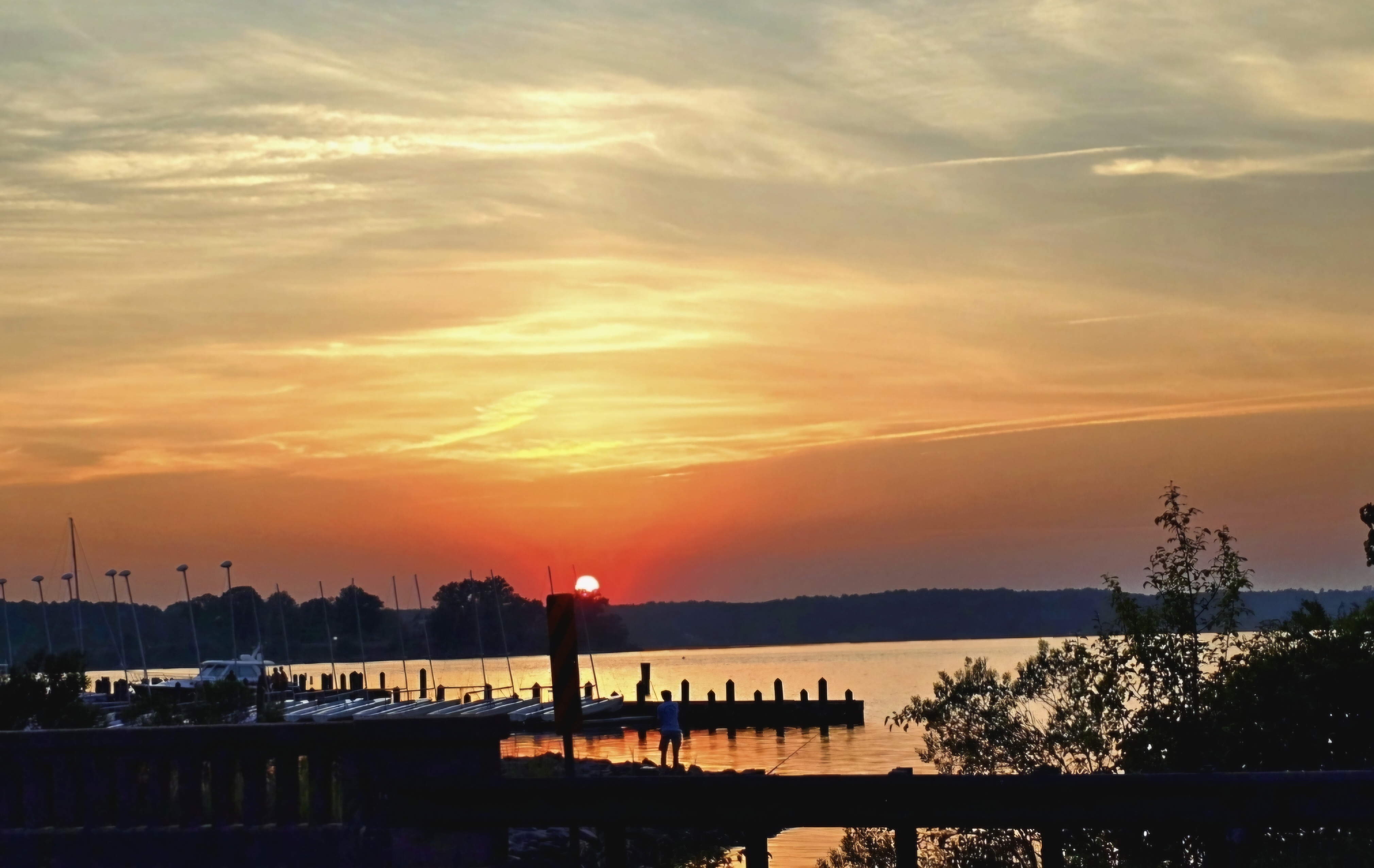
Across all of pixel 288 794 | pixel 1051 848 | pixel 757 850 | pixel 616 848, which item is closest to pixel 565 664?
pixel 288 794

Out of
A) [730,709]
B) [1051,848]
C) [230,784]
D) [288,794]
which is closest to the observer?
[1051,848]

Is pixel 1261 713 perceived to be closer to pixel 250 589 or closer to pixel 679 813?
pixel 679 813

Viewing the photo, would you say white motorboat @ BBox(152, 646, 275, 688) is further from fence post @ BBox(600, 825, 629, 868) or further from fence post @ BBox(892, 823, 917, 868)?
fence post @ BBox(892, 823, 917, 868)

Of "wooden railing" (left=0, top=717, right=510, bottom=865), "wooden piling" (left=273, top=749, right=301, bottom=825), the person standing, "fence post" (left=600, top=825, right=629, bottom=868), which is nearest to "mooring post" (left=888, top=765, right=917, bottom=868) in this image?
"fence post" (left=600, top=825, right=629, bottom=868)

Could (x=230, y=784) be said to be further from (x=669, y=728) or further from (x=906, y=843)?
(x=669, y=728)

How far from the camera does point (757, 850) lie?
8078 millimetres

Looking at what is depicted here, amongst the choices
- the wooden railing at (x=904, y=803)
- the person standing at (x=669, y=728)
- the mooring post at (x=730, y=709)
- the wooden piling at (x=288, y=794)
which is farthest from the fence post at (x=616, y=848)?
the mooring post at (x=730, y=709)

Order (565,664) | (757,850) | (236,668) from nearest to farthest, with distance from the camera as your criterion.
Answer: (757,850) → (565,664) → (236,668)

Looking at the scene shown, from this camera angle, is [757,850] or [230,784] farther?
[230,784]

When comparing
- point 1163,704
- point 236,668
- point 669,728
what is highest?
point 1163,704

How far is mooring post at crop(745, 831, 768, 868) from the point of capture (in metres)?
8.05

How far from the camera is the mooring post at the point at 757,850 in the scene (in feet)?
26.4

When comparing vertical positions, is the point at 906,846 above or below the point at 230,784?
below

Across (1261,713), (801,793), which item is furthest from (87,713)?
(801,793)
